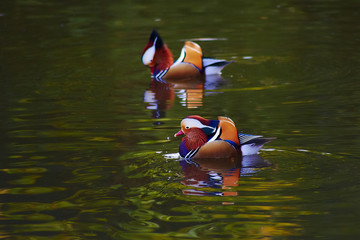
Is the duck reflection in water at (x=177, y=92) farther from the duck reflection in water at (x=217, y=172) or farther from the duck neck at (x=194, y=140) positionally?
the duck reflection in water at (x=217, y=172)

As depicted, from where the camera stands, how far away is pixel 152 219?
6410 mm

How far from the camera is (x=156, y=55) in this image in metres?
12.4

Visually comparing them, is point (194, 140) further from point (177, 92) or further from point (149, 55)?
point (149, 55)

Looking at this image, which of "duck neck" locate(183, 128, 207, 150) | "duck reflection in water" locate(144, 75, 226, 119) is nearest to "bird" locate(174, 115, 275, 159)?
"duck neck" locate(183, 128, 207, 150)

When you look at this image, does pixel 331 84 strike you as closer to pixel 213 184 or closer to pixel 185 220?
pixel 213 184

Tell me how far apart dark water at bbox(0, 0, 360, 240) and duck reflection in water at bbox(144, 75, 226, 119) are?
0.03 meters

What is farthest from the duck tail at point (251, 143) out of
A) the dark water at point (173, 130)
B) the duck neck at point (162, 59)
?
the duck neck at point (162, 59)

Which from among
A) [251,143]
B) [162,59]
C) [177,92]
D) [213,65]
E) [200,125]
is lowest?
[177,92]

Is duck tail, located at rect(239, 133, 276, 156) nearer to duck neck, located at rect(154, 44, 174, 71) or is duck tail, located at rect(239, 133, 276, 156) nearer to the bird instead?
the bird

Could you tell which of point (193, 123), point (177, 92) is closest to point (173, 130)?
point (193, 123)

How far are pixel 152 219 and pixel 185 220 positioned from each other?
273 millimetres

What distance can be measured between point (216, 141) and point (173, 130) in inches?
54.1

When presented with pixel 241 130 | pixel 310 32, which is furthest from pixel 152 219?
pixel 310 32

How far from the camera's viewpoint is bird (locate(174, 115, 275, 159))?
775 centimetres
